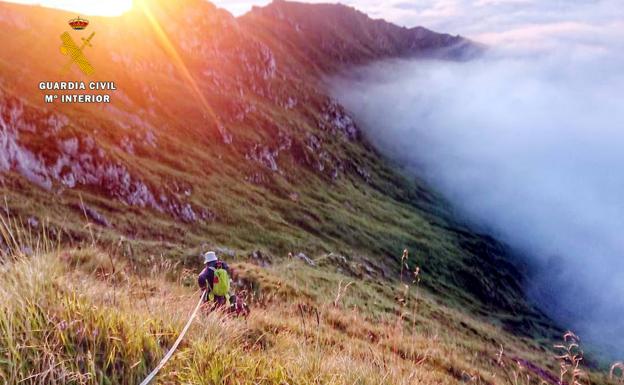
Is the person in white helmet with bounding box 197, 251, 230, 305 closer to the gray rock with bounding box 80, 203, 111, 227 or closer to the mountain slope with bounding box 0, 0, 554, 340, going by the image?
the mountain slope with bounding box 0, 0, 554, 340

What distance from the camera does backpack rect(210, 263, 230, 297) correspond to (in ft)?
34.2

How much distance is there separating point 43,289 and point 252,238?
68.7 m

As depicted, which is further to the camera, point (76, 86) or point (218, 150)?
point (218, 150)

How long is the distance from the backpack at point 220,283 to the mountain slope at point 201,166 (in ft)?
8.25

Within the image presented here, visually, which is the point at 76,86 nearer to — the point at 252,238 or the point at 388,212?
the point at 252,238

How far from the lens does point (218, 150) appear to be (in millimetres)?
106000

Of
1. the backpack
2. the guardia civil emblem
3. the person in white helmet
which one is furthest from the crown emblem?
the backpack

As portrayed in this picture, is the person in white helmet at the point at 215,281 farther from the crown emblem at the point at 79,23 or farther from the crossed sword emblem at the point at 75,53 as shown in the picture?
the crossed sword emblem at the point at 75,53

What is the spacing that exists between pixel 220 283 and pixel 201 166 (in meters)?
81.7

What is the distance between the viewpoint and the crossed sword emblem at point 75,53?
89125 mm

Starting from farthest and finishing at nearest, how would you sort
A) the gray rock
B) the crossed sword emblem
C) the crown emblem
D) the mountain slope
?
the crossed sword emblem → the crown emblem → the mountain slope → the gray rock

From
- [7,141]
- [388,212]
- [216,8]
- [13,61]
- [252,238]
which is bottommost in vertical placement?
[388,212]

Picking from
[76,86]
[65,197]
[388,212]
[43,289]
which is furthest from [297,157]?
[43,289]

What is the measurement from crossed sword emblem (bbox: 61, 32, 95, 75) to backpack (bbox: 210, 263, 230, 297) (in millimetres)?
91720
